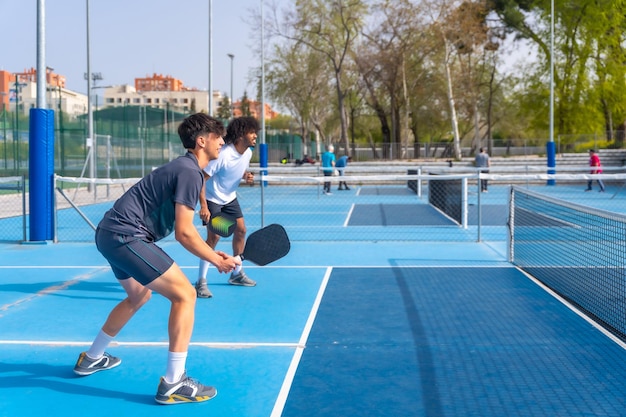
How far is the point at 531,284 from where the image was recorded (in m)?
8.50

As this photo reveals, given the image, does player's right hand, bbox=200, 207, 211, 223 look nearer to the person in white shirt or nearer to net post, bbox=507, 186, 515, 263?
the person in white shirt

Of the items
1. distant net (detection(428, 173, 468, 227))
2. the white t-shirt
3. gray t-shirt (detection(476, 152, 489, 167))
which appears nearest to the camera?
the white t-shirt

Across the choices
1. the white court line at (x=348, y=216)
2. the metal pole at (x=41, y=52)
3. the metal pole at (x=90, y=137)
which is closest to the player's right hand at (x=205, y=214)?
the metal pole at (x=41, y=52)

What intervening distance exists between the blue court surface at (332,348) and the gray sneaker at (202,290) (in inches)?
6.1

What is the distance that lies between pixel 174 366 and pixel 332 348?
1667 millimetres

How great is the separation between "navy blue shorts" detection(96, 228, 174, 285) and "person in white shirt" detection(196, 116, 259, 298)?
330 cm

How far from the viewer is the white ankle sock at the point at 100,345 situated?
5.06 meters

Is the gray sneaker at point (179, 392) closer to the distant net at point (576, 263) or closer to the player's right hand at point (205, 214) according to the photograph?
the player's right hand at point (205, 214)

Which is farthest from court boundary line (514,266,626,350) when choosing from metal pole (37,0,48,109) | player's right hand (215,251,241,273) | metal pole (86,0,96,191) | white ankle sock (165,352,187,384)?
metal pole (86,0,96,191)

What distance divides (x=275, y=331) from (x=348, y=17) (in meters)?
41.0

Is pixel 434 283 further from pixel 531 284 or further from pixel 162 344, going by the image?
pixel 162 344

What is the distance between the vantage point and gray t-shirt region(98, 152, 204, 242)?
438 cm

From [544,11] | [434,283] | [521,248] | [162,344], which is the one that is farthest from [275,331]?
[544,11]

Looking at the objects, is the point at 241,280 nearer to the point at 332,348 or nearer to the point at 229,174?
the point at 229,174
